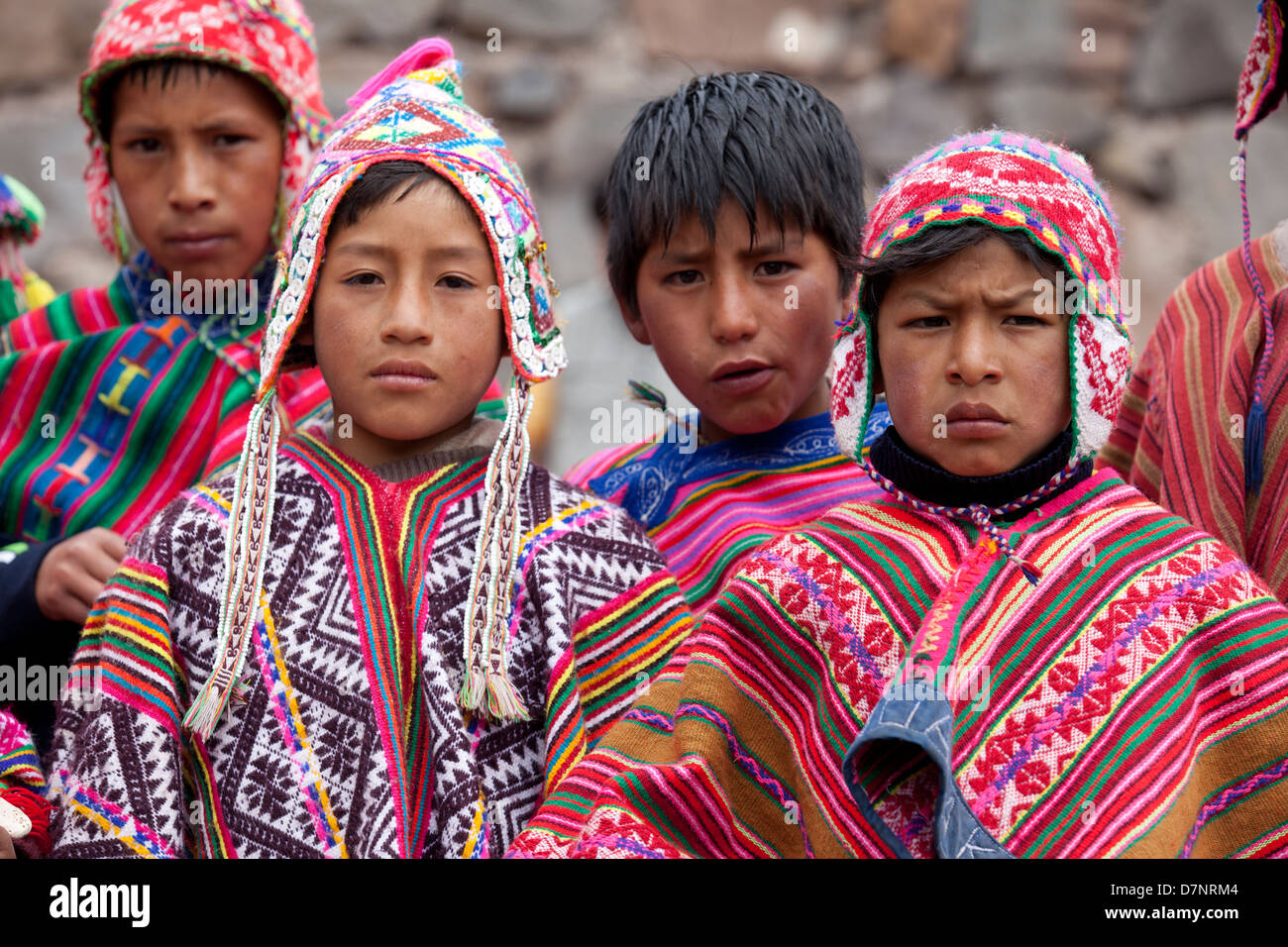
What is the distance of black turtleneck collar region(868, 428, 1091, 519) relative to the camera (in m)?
2.26

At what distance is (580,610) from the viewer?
8.11ft

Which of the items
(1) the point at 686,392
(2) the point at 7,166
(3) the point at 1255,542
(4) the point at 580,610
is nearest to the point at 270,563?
(4) the point at 580,610

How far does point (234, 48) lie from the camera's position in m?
3.17

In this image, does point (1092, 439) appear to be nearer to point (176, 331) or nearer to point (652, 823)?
point (652, 823)

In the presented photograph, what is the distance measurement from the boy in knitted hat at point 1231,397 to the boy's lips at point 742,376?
729 mm

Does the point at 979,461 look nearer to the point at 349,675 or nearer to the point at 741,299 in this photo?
the point at 741,299

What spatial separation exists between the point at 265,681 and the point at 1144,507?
4.49 feet

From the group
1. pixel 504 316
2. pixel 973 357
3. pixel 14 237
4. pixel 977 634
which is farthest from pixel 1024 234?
pixel 14 237

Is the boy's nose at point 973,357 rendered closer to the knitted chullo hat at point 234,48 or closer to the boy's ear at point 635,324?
the boy's ear at point 635,324

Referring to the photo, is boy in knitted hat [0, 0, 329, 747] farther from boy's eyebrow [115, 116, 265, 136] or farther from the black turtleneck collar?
the black turtleneck collar

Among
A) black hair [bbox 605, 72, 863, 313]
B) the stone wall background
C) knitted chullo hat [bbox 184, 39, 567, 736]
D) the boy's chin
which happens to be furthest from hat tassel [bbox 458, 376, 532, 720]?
the stone wall background
